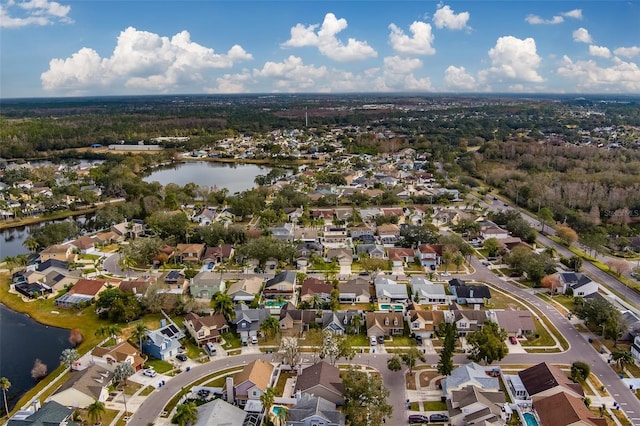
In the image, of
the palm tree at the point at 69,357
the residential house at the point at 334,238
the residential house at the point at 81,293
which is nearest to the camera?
the palm tree at the point at 69,357

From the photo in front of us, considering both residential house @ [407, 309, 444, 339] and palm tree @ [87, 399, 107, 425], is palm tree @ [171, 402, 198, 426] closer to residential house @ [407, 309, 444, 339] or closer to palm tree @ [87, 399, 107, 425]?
palm tree @ [87, 399, 107, 425]

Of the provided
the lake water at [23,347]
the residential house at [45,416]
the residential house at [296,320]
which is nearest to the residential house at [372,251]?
→ the residential house at [296,320]

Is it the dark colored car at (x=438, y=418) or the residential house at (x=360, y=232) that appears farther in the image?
the residential house at (x=360, y=232)

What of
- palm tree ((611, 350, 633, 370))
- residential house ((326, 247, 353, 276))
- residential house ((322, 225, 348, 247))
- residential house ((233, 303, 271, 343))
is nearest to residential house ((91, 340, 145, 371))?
residential house ((233, 303, 271, 343))

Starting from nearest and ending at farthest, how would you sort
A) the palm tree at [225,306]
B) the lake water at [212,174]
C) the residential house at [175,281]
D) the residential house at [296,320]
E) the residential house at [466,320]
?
the residential house at [466,320], the residential house at [296,320], the palm tree at [225,306], the residential house at [175,281], the lake water at [212,174]

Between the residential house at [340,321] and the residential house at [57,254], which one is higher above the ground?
the residential house at [57,254]

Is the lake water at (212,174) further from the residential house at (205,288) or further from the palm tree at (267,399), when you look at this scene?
the palm tree at (267,399)

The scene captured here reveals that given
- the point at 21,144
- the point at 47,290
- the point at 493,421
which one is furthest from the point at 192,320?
the point at 21,144

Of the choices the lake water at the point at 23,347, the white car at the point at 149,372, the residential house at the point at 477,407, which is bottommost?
the lake water at the point at 23,347
